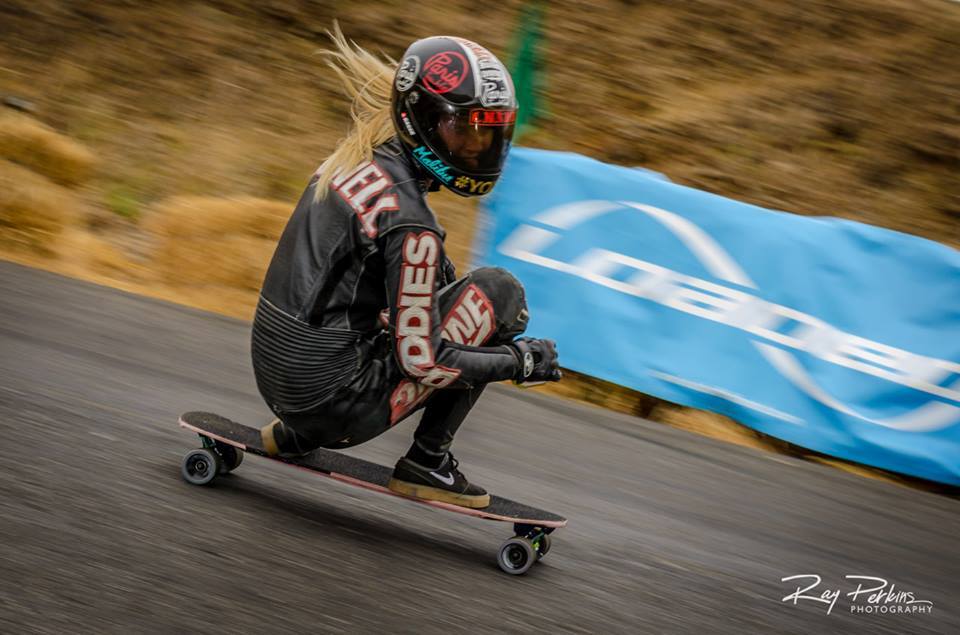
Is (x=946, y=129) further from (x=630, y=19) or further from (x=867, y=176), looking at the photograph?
(x=630, y=19)

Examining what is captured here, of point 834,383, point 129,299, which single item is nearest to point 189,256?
point 129,299

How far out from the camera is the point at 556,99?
51.5 feet

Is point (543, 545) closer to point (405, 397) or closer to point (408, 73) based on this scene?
point (405, 397)

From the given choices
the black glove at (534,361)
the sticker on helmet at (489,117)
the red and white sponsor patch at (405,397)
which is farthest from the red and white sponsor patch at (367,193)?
the black glove at (534,361)

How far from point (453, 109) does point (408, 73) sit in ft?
0.77

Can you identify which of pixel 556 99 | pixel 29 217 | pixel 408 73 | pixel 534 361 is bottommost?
pixel 534 361

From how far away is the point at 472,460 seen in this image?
6.10m

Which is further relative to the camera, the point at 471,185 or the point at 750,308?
the point at 750,308

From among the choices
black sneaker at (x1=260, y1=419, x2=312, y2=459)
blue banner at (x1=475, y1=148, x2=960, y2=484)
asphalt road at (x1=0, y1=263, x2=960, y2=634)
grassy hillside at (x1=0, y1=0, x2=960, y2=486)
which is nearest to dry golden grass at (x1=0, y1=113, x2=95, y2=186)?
grassy hillside at (x1=0, y1=0, x2=960, y2=486)

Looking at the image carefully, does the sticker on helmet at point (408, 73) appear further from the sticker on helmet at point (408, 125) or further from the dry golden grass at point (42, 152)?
the dry golden grass at point (42, 152)

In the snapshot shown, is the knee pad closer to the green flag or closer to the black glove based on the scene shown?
the black glove

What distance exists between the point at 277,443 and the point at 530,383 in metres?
1.11

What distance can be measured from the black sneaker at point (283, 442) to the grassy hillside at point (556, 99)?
23.1 feet

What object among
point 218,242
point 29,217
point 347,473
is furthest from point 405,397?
point 29,217
